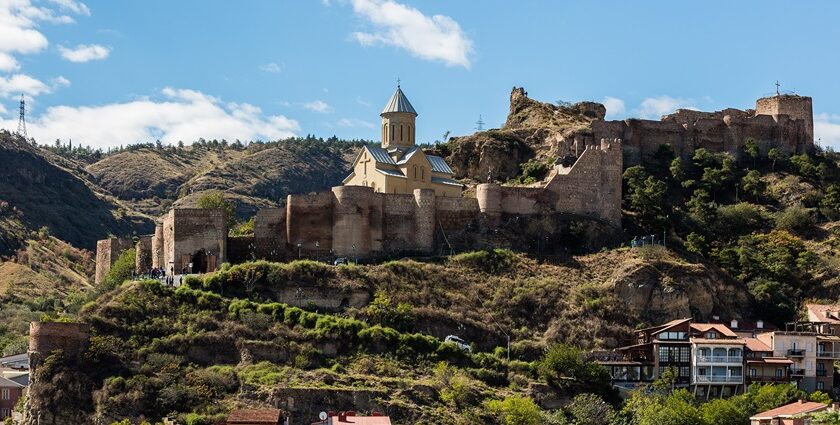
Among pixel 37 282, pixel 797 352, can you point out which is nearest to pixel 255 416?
pixel 797 352

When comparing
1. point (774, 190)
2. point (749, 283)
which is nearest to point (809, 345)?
point (749, 283)

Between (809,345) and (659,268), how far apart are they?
20.8 feet

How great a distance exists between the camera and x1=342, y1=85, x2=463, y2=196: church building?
6219cm

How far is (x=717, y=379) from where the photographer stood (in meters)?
55.0

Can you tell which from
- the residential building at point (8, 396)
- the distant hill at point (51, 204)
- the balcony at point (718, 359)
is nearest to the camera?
the balcony at point (718, 359)

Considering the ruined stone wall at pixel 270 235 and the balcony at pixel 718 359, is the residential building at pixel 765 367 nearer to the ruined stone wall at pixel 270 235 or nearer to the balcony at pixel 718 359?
the balcony at pixel 718 359

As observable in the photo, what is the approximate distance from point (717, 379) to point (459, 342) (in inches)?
379

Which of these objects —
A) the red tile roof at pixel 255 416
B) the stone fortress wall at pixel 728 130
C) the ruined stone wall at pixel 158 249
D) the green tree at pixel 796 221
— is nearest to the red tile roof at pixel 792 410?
the red tile roof at pixel 255 416

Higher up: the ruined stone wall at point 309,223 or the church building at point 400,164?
the church building at point 400,164

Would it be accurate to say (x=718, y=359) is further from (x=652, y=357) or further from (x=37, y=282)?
(x=37, y=282)

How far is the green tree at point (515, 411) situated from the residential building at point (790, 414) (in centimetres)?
727

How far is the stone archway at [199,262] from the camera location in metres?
56.1

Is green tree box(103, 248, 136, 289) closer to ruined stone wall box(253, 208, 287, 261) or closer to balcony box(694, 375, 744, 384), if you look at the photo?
ruined stone wall box(253, 208, 287, 261)

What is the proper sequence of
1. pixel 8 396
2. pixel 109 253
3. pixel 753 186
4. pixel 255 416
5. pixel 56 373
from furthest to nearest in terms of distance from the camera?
pixel 753 186
pixel 109 253
pixel 8 396
pixel 56 373
pixel 255 416
